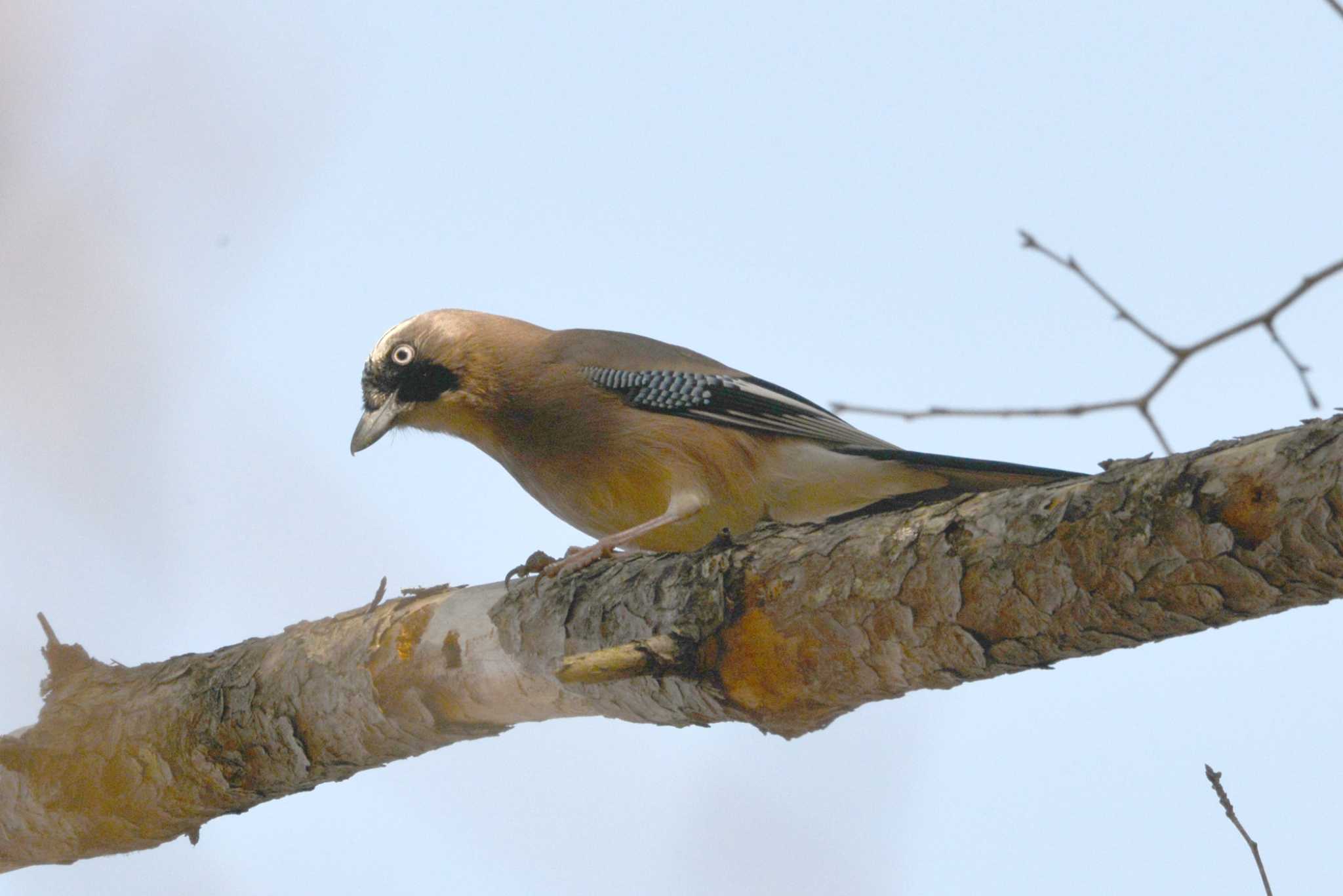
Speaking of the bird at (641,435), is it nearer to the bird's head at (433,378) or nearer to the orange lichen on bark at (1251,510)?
the bird's head at (433,378)

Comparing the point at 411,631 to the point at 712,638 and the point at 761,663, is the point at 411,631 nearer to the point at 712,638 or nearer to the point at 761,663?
the point at 712,638

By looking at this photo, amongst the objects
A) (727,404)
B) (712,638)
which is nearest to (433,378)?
(727,404)

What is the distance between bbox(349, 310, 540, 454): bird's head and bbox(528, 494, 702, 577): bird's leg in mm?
1104

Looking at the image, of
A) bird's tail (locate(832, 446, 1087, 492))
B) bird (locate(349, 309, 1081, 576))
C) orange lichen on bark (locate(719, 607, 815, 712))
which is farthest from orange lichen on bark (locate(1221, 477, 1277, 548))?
bird (locate(349, 309, 1081, 576))

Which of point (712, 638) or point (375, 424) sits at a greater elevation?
point (375, 424)

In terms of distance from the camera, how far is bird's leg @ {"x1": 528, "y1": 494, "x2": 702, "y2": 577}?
191 inches

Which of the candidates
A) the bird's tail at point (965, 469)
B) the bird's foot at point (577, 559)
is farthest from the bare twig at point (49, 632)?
the bird's tail at point (965, 469)

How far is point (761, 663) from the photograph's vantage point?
339cm

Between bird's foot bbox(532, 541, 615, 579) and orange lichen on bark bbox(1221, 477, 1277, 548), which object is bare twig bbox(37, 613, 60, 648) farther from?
orange lichen on bark bbox(1221, 477, 1277, 548)

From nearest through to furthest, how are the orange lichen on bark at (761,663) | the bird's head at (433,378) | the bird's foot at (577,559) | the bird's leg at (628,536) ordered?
1. the orange lichen on bark at (761,663)
2. the bird's foot at (577,559)
3. the bird's leg at (628,536)
4. the bird's head at (433,378)

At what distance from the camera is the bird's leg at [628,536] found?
4.84m

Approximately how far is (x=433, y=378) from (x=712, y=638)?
133 inches

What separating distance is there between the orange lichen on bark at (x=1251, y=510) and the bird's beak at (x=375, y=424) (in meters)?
4.57

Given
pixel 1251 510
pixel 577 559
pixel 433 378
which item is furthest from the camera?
pixel 433 378
